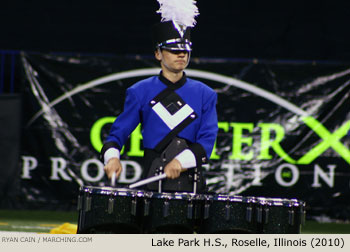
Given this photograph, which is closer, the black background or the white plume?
the white plume

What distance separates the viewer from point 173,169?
4.32 meters

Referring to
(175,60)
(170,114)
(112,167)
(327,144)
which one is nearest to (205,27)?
(327,144)

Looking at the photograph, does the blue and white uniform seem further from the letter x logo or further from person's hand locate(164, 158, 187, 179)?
the letter x logo

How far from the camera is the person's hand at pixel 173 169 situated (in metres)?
4.32

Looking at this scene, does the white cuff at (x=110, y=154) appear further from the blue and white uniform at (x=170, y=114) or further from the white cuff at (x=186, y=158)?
the white cuff at (x=186, y=158)

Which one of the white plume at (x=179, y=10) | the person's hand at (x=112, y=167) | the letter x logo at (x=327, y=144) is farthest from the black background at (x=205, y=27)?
the person's hand at (x=112, y=167)

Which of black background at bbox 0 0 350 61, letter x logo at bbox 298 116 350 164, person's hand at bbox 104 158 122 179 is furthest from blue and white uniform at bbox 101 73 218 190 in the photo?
black background at bbox 0 0 350 61

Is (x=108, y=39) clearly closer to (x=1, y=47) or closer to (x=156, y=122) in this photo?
(x=1, y=47)

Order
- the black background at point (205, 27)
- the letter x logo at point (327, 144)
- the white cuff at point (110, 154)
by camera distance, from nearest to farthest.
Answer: the white cuff at point (110, 154), the letter x logo at point (327, 144), the black background at point (205, 27)

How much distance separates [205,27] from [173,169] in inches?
231

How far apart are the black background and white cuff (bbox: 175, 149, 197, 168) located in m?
5.64

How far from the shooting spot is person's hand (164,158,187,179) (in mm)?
4324

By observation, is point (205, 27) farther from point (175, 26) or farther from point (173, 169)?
point (173, 169)

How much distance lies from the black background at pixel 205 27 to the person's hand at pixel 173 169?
5709 millimetres
